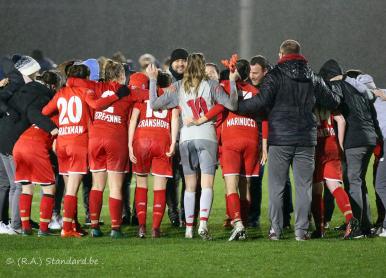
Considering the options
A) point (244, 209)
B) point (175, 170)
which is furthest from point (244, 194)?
point (175, 170)

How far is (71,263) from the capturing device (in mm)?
8383

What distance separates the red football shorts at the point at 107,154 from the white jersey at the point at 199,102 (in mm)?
556

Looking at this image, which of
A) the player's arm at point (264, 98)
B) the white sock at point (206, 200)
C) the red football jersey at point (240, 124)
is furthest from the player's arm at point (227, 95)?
the white sock at point (206, 200)

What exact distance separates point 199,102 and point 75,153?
136 centimetres

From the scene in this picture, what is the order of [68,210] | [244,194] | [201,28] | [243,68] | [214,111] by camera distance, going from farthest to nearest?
1. [201,28]
2. [244,194]
3. [243,68]
4. [68,210]
5. [214,111]

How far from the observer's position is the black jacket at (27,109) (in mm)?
10180

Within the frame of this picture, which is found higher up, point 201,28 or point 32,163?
point 201,28

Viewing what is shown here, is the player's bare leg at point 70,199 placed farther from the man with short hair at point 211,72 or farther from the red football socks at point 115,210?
the man with short hair at point 211,72

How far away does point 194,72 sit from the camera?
9719 mm

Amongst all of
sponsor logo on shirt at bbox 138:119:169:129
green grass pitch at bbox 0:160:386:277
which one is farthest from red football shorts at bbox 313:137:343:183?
sponsor logo on shirt at bbox 138:119:169:129

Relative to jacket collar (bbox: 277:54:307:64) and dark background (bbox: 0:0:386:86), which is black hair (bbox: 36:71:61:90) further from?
Answer: dark background (bbox: 0:0:386:86)

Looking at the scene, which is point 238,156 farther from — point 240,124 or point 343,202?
point 343,202

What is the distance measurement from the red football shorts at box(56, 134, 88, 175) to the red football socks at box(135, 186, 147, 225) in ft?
2.08

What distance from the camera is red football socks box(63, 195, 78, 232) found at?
394 inches
